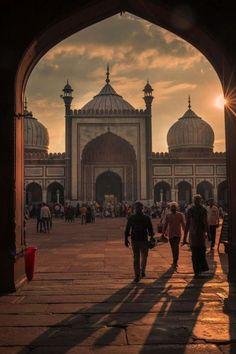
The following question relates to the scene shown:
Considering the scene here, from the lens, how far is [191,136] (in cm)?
4228

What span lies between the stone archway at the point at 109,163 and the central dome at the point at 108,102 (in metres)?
2.70

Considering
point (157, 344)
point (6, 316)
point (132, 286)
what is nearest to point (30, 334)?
point (6, 316)

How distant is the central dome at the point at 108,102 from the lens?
37312 mm

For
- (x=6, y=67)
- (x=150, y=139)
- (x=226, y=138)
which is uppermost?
(x=150, y=139)

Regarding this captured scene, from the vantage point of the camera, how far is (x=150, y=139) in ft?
117

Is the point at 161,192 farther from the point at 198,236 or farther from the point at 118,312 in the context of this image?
the point at 118,312

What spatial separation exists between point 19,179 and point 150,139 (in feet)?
96.2

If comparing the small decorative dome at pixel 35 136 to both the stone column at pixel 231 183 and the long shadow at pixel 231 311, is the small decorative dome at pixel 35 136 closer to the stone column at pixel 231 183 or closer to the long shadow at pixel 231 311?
the stone column at pixel 231 183

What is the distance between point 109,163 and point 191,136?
9775mm

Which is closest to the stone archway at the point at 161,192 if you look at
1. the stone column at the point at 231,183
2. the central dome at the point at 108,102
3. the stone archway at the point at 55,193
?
the central dome at the point at 108,102

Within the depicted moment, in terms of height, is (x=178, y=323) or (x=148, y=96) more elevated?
(x=148, y=96)

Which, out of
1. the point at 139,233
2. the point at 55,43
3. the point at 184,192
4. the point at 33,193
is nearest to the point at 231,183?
the point at 139,233

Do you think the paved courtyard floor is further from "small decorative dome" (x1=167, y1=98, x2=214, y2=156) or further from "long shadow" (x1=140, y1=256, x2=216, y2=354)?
"small decorative dome" (x1=167, y1=98, x2=214, y2=156)

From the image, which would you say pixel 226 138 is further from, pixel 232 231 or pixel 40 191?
pixel 40 191
